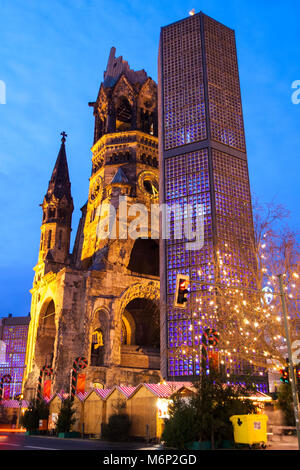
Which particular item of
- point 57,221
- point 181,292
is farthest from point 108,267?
point 181,292

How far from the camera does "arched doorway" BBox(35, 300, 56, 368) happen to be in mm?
47594

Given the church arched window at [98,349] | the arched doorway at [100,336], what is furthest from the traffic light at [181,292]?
the church arched window at [98,349]

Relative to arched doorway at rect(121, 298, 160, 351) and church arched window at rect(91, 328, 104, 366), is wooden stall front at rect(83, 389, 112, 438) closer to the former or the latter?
church arched window at rect(91, 328, 104, 366)

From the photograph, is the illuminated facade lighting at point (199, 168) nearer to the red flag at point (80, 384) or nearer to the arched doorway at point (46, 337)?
the red flag at point (80, 384)

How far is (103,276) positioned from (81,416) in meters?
17.1

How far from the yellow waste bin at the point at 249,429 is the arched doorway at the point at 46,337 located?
33.9 metres

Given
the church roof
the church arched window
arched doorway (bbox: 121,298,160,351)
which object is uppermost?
the church roof

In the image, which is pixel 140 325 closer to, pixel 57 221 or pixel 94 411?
pixel 57 221

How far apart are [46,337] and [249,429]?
3602cm

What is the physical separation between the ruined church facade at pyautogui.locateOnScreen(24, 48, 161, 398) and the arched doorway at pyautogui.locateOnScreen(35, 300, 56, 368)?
10cm

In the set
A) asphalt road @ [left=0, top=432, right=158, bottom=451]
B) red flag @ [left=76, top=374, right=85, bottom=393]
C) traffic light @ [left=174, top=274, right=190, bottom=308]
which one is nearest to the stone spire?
red flag @ [left=76, top=374, right=85, bottom=393]

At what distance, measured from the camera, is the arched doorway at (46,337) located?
156 ft

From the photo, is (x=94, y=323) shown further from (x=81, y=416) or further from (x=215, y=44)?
(x=215, y=44)

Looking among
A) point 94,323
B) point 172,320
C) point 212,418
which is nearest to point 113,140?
point 94,323
